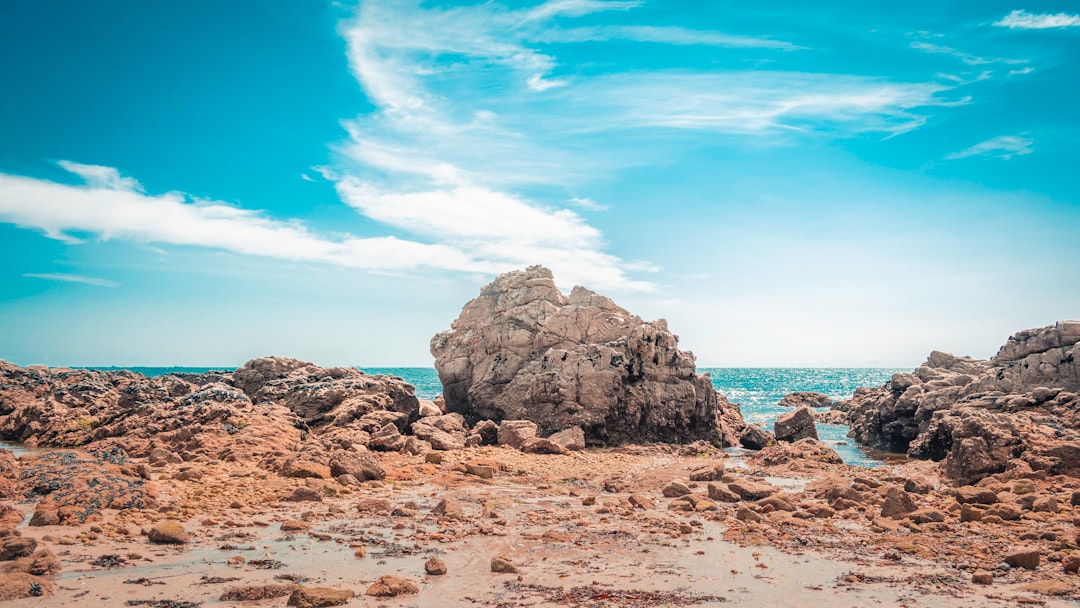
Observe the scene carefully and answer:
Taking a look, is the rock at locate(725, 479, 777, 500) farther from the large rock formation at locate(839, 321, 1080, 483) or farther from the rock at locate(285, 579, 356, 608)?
the rock at locate(285, 579, 356, 608)

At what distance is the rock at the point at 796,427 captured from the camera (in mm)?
42031

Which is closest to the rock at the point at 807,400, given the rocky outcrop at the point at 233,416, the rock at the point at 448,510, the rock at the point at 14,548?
the rocky outcrop at the point at 233,416

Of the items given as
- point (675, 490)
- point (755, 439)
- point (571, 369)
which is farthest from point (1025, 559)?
point (755, 439)

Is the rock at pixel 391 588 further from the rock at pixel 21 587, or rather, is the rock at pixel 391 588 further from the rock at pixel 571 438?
the rock at pixel 571 438

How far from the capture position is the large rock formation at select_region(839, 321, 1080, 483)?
73.2ft

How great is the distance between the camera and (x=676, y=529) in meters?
16.1

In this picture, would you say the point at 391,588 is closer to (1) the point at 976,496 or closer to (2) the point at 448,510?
(2) the point at 448,510

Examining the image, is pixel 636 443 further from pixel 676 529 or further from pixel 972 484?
pixel 676 529

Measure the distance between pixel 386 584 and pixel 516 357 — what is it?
3123 centimetres

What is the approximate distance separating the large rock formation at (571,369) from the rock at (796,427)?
372 centimetres

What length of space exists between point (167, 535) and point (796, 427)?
3772 centimetres

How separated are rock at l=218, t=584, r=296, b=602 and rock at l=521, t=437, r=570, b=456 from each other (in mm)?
21293

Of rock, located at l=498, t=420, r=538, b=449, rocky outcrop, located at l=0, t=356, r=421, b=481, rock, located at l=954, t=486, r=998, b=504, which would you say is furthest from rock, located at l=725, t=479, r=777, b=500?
rock, located at l=498, t=420, r=538, b=449

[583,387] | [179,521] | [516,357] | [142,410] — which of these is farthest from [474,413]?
[179,521]
